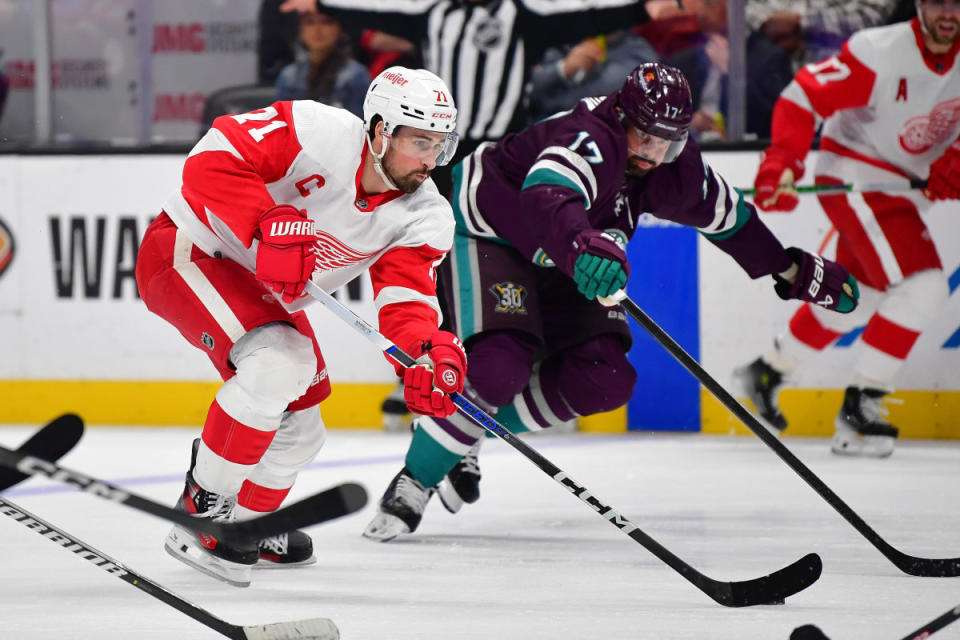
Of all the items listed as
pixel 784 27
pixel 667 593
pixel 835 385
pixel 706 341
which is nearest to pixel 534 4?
pixel 784 27

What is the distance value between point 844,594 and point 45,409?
3654 millimetres

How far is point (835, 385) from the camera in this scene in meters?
4.78

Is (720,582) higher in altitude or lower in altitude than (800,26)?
lower

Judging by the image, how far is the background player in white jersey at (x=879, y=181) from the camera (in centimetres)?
431

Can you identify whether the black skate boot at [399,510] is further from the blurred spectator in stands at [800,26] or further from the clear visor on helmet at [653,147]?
the blurred spectator in stands at [800,26]

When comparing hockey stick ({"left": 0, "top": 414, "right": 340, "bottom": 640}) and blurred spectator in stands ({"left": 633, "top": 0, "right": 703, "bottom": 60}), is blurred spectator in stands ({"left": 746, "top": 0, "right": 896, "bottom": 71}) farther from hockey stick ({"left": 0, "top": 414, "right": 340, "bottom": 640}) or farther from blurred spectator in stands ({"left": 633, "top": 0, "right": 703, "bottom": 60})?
hockey stick ({"left": 0, "top": 414, "right": 340, "bottom": 640})

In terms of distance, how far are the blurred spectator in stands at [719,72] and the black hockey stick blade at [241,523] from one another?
343 cm

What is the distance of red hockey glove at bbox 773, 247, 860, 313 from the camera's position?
128 inches

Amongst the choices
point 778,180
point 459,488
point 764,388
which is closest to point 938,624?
point 459,488

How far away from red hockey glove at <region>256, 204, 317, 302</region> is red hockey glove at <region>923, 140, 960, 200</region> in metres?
2.59

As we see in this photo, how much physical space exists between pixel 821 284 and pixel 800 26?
2.07 m

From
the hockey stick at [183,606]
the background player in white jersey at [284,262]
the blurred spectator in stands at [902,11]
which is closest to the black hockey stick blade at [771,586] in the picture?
the background player in white jersey at [284,262]

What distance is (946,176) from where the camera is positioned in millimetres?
4242

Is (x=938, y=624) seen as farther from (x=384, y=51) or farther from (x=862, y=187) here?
(x=384, y=51)
